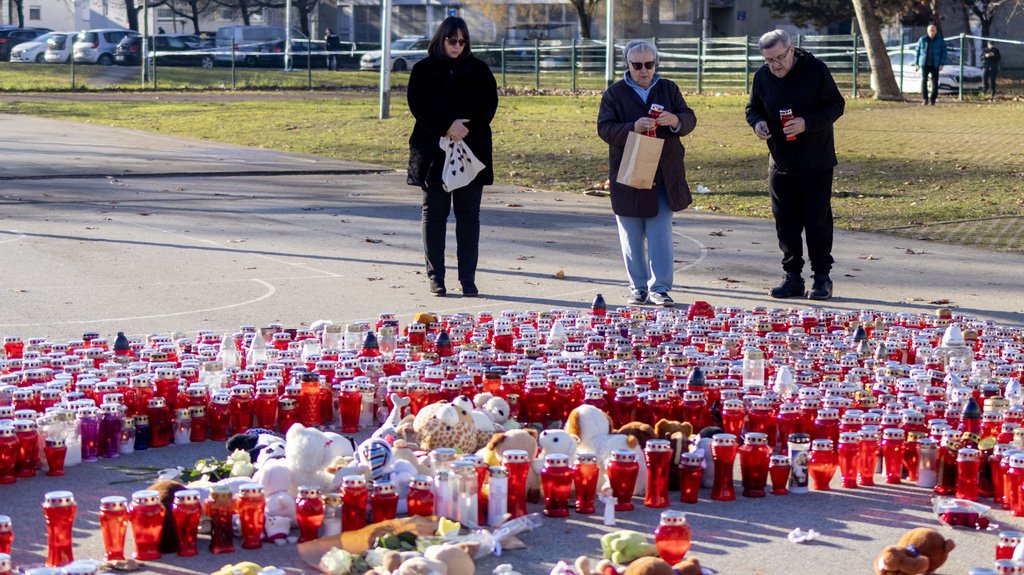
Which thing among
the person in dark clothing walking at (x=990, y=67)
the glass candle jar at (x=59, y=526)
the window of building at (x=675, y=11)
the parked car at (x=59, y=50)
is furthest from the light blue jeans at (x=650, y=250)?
the window of building at (x=675, y=11)

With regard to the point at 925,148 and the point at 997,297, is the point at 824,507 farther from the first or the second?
the point at 925,148

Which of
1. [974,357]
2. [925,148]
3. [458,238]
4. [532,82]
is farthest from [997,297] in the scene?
[532,82]

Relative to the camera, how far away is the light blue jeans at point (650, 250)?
10570 millimetres

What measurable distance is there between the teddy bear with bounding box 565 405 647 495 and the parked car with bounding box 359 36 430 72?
4738cm

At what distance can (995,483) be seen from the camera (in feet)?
19.2

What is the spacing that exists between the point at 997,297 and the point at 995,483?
5.59 meters

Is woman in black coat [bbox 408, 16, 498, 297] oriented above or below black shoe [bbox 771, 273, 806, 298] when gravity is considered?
above

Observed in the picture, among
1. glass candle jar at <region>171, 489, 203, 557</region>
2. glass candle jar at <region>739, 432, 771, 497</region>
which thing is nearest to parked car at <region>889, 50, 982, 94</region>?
glass candle jar at <region>739, 432, 771, 497</region>

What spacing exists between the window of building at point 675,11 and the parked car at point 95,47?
28242 mm

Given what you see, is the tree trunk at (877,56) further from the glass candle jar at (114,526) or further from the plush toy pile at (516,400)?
the glass candle jar at (114,526)

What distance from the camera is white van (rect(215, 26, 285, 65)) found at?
55.2 metres

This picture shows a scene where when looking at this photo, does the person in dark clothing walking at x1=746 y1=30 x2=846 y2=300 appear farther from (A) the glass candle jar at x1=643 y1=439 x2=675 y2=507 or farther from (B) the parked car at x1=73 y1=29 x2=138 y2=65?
(B) the parked car at x1=73 y1=29 x2=138 y2=65

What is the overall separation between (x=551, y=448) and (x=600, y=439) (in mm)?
260

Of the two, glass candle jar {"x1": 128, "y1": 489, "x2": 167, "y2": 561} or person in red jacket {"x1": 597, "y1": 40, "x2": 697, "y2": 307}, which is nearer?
glass candle jar {"x1": 128, "y1": 489, "x2": 167, "y2": 561}
